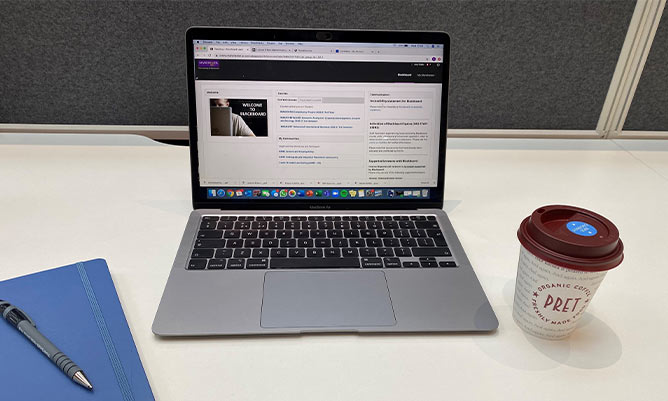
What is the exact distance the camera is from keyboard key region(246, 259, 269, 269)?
22.2 inches

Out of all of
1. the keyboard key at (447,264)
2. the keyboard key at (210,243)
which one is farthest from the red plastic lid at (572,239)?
the keyboard key at (210,243)

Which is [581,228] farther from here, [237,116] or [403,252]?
[237,116]

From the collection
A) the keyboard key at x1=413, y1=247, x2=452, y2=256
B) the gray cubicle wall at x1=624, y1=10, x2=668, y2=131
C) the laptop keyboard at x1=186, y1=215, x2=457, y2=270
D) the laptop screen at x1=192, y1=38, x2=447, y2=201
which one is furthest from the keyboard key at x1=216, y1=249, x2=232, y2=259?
the gray cubicle wall at x1=624, y1=10, x2=668, y2=131

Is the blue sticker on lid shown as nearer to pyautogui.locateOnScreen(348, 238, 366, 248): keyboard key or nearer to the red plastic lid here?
the red plastic lid

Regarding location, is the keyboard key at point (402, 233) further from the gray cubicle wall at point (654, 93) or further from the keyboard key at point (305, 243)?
the gray cubicle wall at point (654, 93)

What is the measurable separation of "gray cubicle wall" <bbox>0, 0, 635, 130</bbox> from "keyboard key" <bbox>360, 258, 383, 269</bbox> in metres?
0.42

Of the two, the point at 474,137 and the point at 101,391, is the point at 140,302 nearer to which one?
the point at 101,391

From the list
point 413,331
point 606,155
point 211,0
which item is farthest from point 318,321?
point 606,155

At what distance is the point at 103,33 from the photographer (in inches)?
31.8

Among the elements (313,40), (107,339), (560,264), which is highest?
(313,40)

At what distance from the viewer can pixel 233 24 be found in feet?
2.69

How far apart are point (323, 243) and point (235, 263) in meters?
0.10

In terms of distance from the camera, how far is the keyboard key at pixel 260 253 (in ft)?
1.90

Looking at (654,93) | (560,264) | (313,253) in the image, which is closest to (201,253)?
(313,253)
